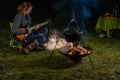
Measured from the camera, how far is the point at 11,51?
10.3 meters

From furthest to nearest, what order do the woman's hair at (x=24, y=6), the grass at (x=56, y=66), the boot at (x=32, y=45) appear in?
the boot at (x=32, y=45)
the woman's hair at (x=24, y=6)
the grass at (x=56, y=66)

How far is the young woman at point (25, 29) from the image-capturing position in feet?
32.2

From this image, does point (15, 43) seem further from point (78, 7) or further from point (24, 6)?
point (78, 7)

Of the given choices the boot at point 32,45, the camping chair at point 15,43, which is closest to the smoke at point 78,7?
the boot at point 32,45

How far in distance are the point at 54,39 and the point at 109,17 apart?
103 inches

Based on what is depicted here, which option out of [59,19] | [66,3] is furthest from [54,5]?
[59,19]

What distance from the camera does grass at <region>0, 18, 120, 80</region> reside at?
8180 millimetres

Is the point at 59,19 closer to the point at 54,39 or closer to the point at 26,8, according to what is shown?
the point at 54,39

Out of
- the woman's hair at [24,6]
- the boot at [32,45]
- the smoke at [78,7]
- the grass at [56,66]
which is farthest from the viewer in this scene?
the smoke at [78,7]

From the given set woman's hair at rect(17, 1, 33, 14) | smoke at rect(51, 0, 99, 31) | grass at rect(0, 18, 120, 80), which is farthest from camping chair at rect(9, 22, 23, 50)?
smoke at rect(51, 0, 99, 31)

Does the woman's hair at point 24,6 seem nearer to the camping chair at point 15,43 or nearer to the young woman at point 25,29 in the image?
the young woman at point 25,29

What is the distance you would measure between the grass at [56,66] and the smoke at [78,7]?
2.79m

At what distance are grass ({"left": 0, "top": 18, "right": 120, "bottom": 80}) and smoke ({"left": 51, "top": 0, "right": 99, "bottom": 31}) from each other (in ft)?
9.15

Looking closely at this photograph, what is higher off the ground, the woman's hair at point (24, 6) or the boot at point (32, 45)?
the woman's hair at point (24, 6)
